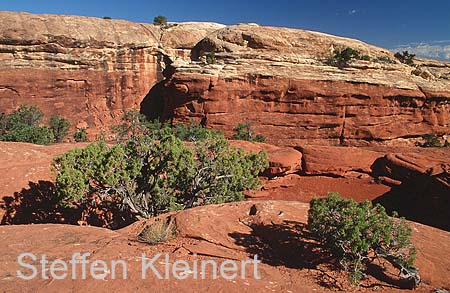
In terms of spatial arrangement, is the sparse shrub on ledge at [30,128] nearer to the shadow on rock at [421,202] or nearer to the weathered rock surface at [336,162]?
the weathered rock surface at [336,162]

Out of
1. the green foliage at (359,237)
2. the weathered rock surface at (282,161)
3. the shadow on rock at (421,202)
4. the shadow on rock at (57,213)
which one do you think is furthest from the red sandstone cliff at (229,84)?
the green foliage at (359,237)

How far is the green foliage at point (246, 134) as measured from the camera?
22.3 meters

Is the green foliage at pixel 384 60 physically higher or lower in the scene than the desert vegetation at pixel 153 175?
higher

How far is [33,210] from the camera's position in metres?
9.75

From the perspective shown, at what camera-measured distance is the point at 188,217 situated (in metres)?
6.79

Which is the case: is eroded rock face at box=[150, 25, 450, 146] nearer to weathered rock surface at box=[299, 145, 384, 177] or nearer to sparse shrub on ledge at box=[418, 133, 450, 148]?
sparse shrub on ledge at box=[418, 133, 450, 148]

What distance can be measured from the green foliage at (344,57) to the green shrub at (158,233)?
918 inches

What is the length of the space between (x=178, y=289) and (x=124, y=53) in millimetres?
25388

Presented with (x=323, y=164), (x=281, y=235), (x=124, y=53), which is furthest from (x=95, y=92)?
(x=281, y=235)

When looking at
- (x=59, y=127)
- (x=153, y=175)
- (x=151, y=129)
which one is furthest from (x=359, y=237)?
(x=59, y=127)

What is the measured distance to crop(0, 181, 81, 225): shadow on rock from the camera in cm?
943

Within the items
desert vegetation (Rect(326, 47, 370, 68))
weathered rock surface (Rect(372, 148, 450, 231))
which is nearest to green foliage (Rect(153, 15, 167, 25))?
desert vegetation (Rect(326, 47, 370, 68))

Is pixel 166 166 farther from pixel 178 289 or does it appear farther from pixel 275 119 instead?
pixel 275 119

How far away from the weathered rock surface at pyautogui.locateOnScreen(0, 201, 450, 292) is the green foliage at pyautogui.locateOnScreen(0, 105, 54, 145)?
1199 centimetres
